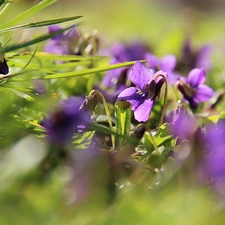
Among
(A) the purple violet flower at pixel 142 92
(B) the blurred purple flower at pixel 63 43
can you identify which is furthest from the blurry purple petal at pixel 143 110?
(B) the blurred purple flower at pixel 63 43

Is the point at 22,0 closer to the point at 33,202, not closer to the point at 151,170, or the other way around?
the point at 151,170

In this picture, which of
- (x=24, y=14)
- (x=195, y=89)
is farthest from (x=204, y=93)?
(x=24, y=14)

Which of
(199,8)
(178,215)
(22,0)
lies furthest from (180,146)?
(199,8)

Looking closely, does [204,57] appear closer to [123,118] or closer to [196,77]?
[196,77]

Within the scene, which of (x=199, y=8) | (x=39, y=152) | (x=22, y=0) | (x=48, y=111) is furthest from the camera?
(x=199, y=8)

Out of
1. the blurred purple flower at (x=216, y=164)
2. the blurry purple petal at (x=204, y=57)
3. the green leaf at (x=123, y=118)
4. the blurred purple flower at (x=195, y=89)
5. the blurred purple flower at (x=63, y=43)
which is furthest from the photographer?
the blurry purple petal at (x=204, y=57)

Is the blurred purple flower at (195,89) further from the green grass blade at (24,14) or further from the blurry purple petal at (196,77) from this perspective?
the green grass blade at (24,14)

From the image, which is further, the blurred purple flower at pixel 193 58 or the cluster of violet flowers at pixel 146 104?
the blurred purple flower at pixel 193 58
